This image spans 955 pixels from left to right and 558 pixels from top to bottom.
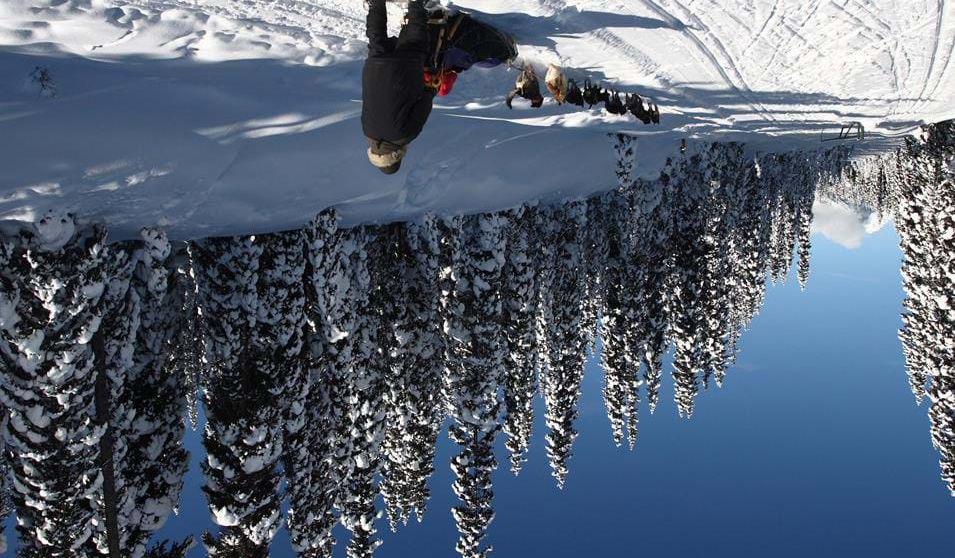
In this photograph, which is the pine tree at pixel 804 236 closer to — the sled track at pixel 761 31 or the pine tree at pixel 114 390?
the sled track at pixel 761 31

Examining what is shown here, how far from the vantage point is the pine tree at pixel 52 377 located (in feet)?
16.8

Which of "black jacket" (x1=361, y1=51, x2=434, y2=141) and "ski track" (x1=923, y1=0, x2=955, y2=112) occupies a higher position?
"ski track" (x1=923, y1=0, x2=955, y2=112)

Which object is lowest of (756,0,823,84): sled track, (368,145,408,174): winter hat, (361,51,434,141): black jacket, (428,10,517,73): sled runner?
(368,145,408,174): winter hat

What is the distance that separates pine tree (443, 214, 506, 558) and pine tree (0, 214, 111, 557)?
5863 millimetres

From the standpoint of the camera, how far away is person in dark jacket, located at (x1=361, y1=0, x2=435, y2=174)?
3701 mm

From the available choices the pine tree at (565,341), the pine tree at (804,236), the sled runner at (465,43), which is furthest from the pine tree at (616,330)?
the pine tree at (804,236)

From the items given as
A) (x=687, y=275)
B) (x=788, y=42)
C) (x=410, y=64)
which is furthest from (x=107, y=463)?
(x=687, y=275)


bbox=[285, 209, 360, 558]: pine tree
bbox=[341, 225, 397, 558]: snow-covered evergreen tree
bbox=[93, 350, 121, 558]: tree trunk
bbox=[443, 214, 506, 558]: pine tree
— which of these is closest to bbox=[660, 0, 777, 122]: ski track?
bbox=[443, 214, 506, 558]: pine tree

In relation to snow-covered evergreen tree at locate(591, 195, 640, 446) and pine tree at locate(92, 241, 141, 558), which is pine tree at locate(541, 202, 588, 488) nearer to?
snow-covered evergreen tree at locate(591, 195, 640, 446)

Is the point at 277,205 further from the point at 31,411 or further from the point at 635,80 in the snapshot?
the point at 635,80

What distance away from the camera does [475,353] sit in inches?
436

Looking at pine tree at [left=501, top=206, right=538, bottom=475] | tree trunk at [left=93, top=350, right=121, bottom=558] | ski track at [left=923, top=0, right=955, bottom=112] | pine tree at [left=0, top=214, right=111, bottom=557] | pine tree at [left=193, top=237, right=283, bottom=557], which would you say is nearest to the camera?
pine tree at [left=0, top=214, right=111, bottom=557]

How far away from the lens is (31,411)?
220 inches

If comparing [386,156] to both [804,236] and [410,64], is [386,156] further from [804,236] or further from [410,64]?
[804,236]
